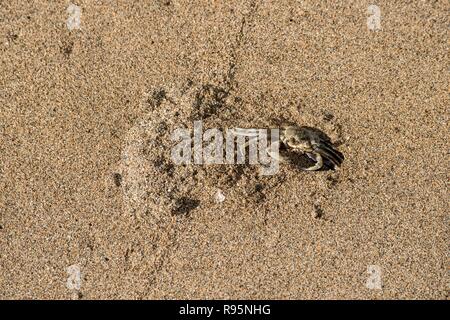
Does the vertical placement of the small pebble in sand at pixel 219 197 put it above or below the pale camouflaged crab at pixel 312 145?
below

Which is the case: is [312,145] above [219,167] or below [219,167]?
above

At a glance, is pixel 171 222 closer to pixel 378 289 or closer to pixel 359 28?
pixel 378 289

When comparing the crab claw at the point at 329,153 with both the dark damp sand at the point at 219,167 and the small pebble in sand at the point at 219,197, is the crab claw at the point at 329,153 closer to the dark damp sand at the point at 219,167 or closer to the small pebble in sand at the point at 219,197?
the dark damp sand at the point at 219,167

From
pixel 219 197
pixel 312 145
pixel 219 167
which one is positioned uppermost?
pixel 312 145

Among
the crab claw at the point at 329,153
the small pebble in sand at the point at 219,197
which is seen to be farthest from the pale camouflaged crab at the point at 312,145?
the small pebble in sand at the point at 219,197

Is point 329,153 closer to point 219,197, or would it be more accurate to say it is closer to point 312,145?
point 312,145

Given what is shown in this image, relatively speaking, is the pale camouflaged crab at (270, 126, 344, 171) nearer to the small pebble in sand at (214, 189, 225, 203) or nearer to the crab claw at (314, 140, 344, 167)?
the crab claw at (314, 140, 344, 167)


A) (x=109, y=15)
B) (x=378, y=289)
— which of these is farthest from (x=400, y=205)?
(x=109, y=15)

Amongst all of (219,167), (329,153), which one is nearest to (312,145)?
(329,153)
